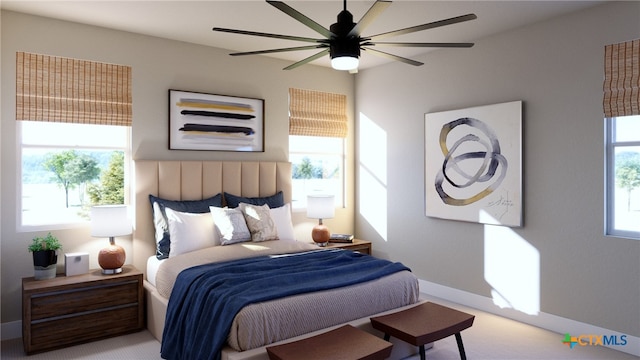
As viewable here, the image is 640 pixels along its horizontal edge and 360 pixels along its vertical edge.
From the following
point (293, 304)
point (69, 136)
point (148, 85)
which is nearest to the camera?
point (293, 304)

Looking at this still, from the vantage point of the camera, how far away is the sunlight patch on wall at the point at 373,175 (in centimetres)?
543

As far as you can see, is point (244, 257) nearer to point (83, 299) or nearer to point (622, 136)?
point (83, 299)

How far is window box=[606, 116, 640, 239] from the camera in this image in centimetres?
331

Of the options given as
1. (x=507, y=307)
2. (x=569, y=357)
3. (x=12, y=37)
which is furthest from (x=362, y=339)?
(x=12, y=37)

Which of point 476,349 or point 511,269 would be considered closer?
point 476,349

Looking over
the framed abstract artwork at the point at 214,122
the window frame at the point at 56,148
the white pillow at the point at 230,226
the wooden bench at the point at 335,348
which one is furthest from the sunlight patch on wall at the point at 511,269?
the window frame at the point at 56,148

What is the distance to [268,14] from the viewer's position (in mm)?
3635

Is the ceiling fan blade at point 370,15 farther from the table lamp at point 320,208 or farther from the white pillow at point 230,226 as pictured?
the table lamp at point 320,208

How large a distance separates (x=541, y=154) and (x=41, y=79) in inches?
179

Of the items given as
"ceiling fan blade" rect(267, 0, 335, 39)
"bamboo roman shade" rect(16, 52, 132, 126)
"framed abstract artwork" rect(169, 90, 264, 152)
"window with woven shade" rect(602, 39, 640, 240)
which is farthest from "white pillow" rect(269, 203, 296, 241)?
"window with woven shade" rect(602, 39, 640, 240)

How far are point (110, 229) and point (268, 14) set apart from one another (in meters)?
2.32

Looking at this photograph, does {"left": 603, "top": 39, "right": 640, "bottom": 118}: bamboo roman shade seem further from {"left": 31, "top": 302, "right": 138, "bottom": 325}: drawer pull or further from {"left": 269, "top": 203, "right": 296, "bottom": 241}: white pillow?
{"left": 31, "top": 302, "right": 138, "bottom": 325}: drawer pull

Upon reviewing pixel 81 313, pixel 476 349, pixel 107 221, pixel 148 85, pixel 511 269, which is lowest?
pixel 476 349
